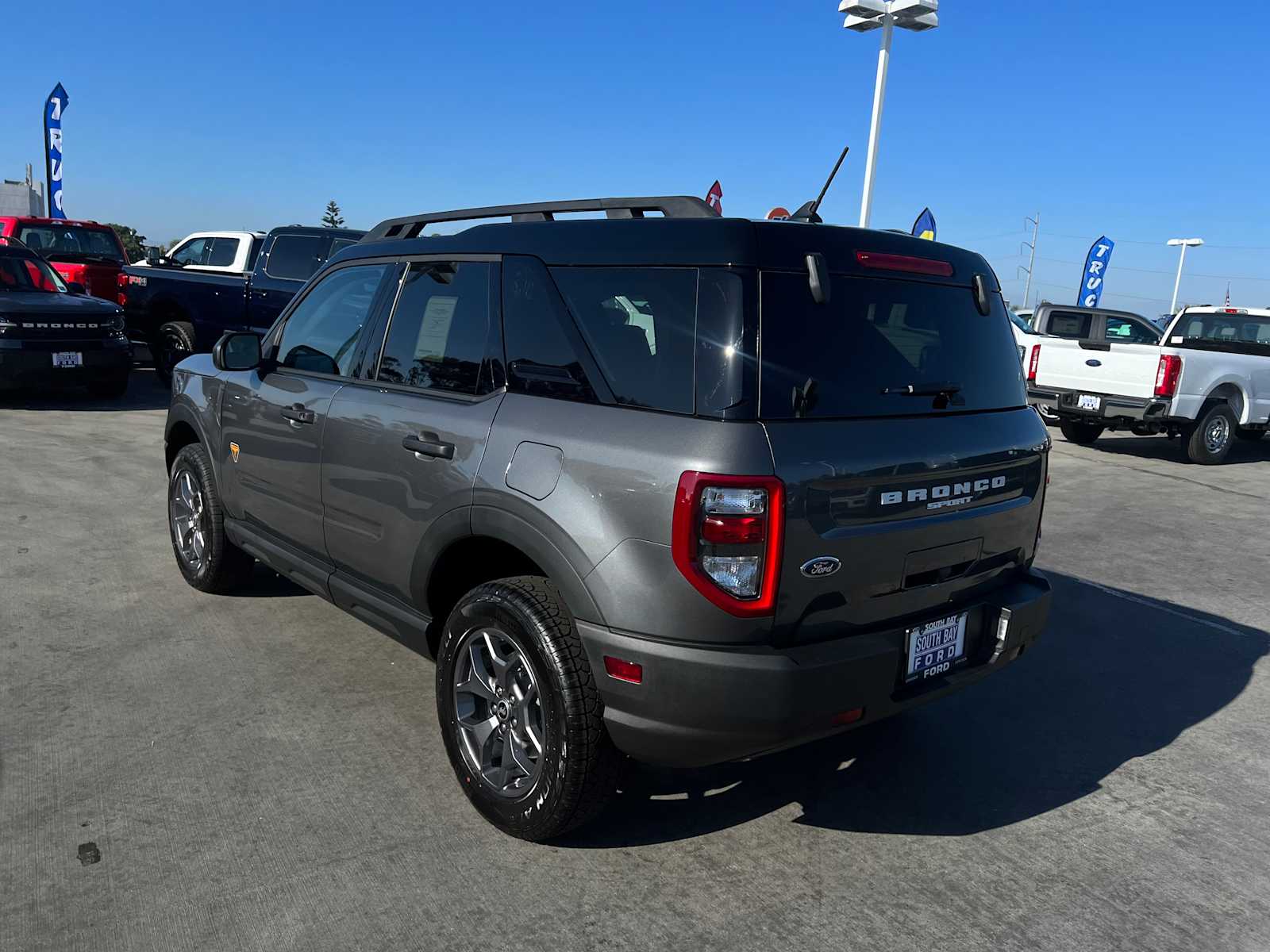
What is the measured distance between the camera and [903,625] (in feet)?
9.52

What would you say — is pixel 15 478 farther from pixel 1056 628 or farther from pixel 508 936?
pixel 1056 628

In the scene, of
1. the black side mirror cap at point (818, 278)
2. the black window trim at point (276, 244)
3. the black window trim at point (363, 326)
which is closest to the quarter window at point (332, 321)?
the black window trim at point (363, 326)

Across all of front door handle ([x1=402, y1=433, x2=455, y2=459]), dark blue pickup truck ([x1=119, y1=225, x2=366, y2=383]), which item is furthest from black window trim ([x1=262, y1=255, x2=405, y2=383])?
dark blue pickup truck ([x1=119, y1=225, x2=366, y2=383])

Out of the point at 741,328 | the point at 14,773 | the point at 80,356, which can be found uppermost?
the point at 741,328

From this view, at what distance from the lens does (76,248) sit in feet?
51.3

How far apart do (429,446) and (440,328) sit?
0.50 meters

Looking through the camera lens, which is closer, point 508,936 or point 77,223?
point 508,936

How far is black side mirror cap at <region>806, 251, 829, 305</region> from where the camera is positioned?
2.76m

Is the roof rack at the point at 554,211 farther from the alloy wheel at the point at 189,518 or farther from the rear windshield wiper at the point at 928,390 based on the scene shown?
the alloy wheel at the point at 189,518

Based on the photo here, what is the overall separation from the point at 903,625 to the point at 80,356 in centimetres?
1163

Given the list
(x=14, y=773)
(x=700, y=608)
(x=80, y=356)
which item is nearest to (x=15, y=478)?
(x=80, y=356)

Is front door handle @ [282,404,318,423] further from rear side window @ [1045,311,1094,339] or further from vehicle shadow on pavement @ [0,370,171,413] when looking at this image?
rear side window @ [1045,311,1094,339]

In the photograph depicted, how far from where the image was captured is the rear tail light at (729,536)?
253 centimetres

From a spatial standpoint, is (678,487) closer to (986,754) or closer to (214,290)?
(986,754)
